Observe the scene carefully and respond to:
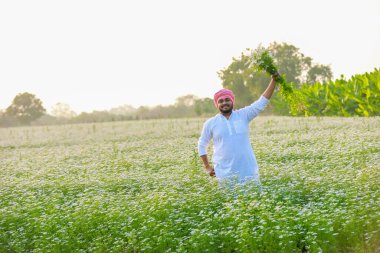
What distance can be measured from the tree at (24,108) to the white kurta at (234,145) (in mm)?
59205

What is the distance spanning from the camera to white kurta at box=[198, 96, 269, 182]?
9320 mm

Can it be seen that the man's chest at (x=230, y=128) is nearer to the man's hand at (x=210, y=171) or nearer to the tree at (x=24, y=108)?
the man's hand at (x=210, y=171)

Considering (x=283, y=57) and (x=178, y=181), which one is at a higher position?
(x=283, y=57)

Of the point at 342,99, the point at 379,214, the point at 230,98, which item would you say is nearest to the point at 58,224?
the point at 230,98

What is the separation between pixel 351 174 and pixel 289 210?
191 centimetres

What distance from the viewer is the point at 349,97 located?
103 feet

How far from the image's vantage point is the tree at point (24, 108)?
65.4 m

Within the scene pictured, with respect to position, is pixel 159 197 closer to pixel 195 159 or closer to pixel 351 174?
pixel 351 174

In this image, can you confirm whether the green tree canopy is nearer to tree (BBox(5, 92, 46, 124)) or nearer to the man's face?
tree (BBox(5, 92, 46, 124))

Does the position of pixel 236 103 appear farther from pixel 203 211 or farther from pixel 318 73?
pixel 203 211

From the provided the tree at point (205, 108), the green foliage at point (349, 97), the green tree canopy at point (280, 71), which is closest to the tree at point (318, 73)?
the green tree canopy at point (280, 71)

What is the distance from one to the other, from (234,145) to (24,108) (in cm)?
6017

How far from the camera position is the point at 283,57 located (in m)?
65.5

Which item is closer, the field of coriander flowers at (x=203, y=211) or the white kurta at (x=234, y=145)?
the field of coriander flowers at (x=203, y=211)
